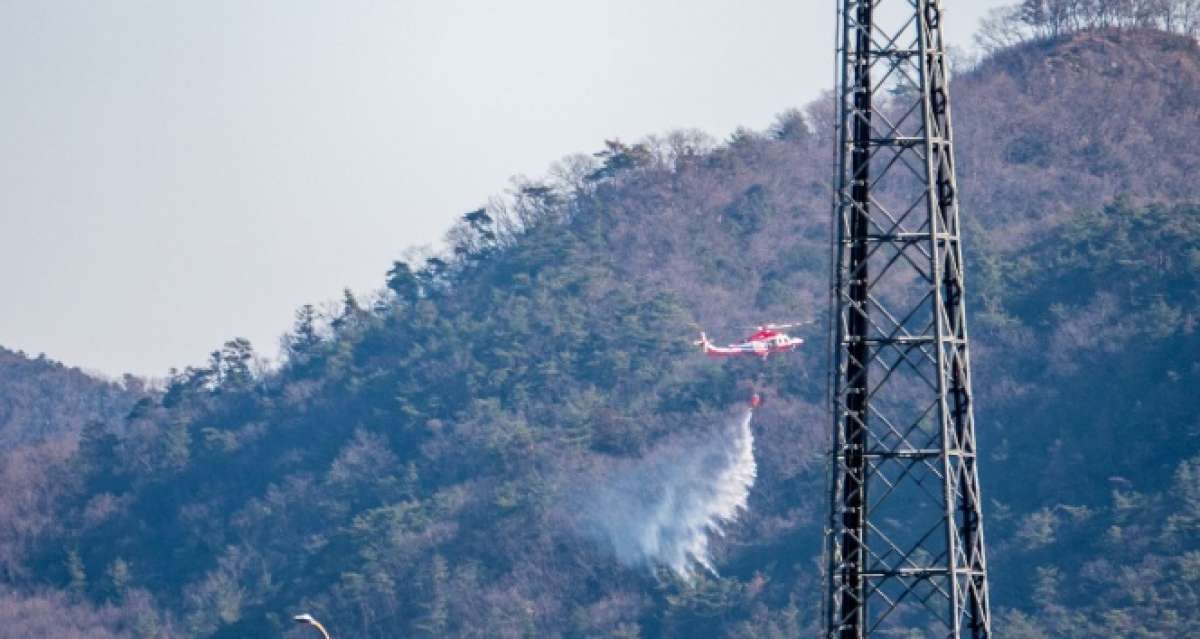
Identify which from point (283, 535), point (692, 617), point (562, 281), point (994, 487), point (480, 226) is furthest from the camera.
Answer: point (480, 226)

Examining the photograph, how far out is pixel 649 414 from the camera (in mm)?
138875

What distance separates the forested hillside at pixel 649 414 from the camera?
11581 centimetres

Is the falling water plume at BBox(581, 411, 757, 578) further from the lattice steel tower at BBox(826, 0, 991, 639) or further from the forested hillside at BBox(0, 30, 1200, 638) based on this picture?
the lattice steel tower at BBox(826, 0, 991, 639)

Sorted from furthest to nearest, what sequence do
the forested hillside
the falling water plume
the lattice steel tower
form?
the falling water plume, the forested hillside, the lattice steel tower

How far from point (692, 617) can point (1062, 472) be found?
22.0 m

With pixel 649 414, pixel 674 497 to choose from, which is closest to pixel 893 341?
pixel 674 497

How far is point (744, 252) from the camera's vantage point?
169m

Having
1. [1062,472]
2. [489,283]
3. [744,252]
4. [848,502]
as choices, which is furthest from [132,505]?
[848,502]

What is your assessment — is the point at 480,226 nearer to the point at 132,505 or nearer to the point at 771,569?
the point at 132,505

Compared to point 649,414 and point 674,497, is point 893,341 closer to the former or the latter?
point 674,497

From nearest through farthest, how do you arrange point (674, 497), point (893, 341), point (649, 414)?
point (893, 341), point (674, 497), point (649, 414)

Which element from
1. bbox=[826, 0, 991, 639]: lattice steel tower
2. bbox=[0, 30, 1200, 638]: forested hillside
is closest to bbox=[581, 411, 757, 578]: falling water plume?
bbox=[0, 30, 1200, 638]: forested hillside

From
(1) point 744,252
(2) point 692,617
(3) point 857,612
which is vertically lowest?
(2) point 692,617

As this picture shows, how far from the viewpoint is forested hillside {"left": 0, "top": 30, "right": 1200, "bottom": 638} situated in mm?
115812
